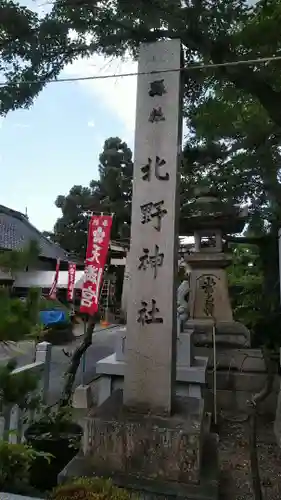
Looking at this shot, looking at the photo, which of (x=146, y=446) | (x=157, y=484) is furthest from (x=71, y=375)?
(x=157, y=484)

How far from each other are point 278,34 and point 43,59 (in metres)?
2.49

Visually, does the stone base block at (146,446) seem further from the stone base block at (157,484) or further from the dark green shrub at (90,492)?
the dark green shrub at (90,492)

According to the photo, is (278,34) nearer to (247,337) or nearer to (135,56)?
(135,56)

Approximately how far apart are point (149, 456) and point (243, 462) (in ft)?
7.98

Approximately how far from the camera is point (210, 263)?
7598mm

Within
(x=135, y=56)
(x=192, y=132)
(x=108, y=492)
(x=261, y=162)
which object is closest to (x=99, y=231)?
(x=192, y=132)

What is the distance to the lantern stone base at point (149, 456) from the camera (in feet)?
7.68

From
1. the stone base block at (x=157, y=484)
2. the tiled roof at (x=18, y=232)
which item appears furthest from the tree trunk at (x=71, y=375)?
the tiled roof at (x=18, y=232)

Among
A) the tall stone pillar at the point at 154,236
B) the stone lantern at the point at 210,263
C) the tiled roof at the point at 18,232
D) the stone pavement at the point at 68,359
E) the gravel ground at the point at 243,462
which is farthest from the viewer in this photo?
the tiled roof at the point at 18,232

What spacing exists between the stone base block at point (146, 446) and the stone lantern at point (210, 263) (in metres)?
4.50

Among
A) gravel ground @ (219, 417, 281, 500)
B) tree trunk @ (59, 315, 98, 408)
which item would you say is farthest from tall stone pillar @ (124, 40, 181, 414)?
tree trunk @ (59, 315, 98, 408)

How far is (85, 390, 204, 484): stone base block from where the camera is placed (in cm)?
239

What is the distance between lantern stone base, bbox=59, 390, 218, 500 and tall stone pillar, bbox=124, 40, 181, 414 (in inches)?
8.0

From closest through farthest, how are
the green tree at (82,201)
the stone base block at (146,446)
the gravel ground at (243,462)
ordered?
the stone base block at (146,446) < the gravel ground at (243,462) < the green tree at (82,201)
